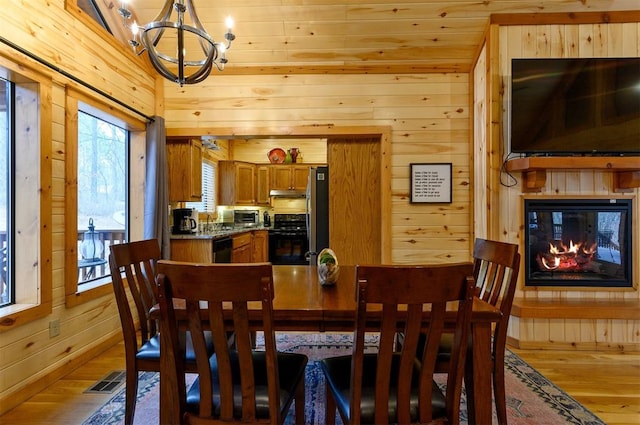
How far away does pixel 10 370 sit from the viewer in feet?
6.46

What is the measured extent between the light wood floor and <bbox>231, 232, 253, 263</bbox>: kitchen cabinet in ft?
5.87

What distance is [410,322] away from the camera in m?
1.09

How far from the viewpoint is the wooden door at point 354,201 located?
375cm

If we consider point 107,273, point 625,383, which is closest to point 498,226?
point 625,383

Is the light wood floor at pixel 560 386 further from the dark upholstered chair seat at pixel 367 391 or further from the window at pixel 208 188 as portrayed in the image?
the window at pixel 208 188

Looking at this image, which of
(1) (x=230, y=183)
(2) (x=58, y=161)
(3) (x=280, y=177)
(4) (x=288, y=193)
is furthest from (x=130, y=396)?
(3) (x=280, y=177)

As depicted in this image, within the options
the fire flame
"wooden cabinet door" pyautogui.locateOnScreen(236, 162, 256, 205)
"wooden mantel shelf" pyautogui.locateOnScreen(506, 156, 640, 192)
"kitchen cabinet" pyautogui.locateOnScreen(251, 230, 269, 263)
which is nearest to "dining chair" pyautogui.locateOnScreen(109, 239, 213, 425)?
"wooden mantel shelf" pyautogui.locateOnScreen(506, 156, 640, 192)

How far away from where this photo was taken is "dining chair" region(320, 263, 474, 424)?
1.03 m

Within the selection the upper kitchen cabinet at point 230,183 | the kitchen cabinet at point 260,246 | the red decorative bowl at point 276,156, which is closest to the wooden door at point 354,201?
the kitchen cabinet at point 260,246

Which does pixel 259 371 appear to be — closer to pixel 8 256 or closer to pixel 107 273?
pixel 8 256

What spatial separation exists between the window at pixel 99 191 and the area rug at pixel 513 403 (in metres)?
1.18

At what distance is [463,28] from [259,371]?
3.42 meters

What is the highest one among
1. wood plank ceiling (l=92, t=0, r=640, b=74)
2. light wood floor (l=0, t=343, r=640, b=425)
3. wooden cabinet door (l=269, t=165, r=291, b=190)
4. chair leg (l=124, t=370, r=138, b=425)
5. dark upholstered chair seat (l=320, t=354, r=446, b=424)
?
wood plank ceiling (l=92, t=0, r=640, b=74)

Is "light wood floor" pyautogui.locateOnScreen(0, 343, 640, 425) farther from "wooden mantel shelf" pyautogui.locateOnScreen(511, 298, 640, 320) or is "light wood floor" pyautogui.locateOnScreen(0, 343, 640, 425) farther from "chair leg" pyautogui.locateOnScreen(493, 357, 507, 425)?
"chair leg" pyautogui.locateOnScreen(493, 357, 507, 425)
